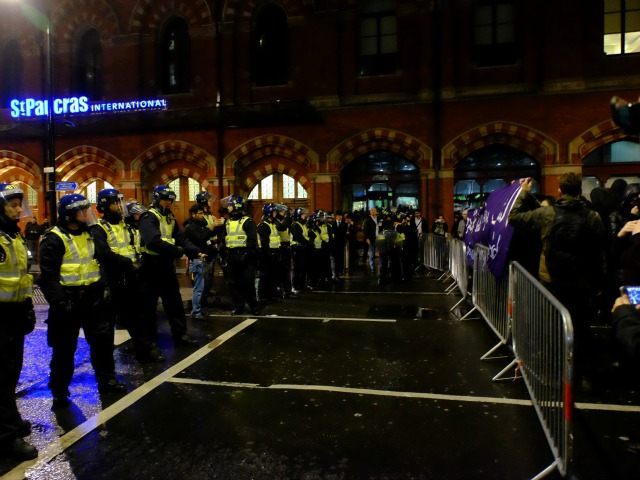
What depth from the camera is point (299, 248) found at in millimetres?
10859

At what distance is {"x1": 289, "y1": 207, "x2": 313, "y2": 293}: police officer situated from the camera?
10.8 m

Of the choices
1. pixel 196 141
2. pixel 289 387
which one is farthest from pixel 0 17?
pixel 289 387

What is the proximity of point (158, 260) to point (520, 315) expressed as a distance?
14.2 feet

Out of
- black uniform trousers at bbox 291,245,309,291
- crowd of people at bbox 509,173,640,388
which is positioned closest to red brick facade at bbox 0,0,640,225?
black uniform trousers at bbox 291,245,309,291

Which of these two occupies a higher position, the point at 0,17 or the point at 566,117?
the point at 0,17

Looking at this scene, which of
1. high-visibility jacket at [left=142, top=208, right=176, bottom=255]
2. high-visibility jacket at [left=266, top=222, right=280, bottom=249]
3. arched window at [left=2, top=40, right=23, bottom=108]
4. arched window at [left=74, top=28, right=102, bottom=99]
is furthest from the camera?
arched window at [left=2, top=40, right=23, bottom=108]

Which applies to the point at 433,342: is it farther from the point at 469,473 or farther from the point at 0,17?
the point at 0,17

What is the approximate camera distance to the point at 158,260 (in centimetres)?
641

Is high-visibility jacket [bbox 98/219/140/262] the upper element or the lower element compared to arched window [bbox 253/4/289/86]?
lower

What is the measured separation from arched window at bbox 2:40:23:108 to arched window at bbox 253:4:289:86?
32.7ft

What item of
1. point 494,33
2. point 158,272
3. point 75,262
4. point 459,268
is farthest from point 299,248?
point 494,33

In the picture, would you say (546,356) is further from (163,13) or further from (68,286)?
(163,13)

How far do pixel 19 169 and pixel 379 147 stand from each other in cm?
1430

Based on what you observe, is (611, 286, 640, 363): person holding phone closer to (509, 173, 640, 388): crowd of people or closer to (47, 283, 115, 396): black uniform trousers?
(509, 173, 640, 388): crowd of people
